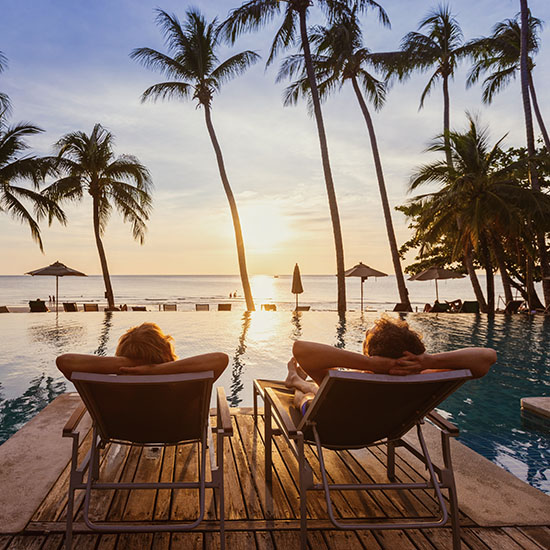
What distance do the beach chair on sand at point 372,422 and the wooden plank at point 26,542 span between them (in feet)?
3.91

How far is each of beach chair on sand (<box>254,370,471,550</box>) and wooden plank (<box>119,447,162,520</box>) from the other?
32.5 inches

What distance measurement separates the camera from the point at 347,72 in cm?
1884

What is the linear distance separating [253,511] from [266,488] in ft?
0.83

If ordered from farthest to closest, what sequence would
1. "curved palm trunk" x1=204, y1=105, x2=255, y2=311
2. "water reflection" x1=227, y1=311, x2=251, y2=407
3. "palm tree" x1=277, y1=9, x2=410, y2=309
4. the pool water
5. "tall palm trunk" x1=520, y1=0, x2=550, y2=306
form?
"curved palm trunk" x1=204, y1=105, x2=255, y2=311 → "palm tree" x1=277, y1=9, x2=410, y2=309 → "tall palm trunk" x1=520, y1=0, x2=550, y2=306 → "water reflection" x1=227, y1=311, x2=251, y2=407 → the pool water

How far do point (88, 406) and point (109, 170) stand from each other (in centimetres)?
1967

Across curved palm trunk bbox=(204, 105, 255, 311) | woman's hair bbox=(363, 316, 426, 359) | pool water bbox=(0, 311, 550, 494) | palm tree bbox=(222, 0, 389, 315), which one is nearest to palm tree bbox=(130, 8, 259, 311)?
curved palm trunk bbox=(204, 105, 255, 311)

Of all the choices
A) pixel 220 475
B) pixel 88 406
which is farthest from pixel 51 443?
pixel 220 475

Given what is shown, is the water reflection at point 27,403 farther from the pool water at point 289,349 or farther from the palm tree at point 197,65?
the palm tree at point 197,65

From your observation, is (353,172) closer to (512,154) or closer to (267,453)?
(512,154)

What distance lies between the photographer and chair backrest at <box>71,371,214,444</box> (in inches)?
75.2

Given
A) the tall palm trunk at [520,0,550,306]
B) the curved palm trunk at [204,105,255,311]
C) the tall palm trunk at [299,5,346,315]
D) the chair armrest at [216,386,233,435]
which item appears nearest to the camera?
the chair armrest at [216,386,233,435]

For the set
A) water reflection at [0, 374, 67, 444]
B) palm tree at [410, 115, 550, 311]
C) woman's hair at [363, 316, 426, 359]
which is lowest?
water reflection at [0, 374, 67, 444]

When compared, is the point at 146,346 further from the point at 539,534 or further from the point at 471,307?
the point at 471,307

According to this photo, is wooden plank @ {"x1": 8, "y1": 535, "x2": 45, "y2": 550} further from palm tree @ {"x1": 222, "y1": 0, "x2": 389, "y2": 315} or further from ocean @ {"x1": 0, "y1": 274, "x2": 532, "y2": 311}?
ocean @ {"x1": 0, "y1": 274, "x2": 532, "y2": 311}
